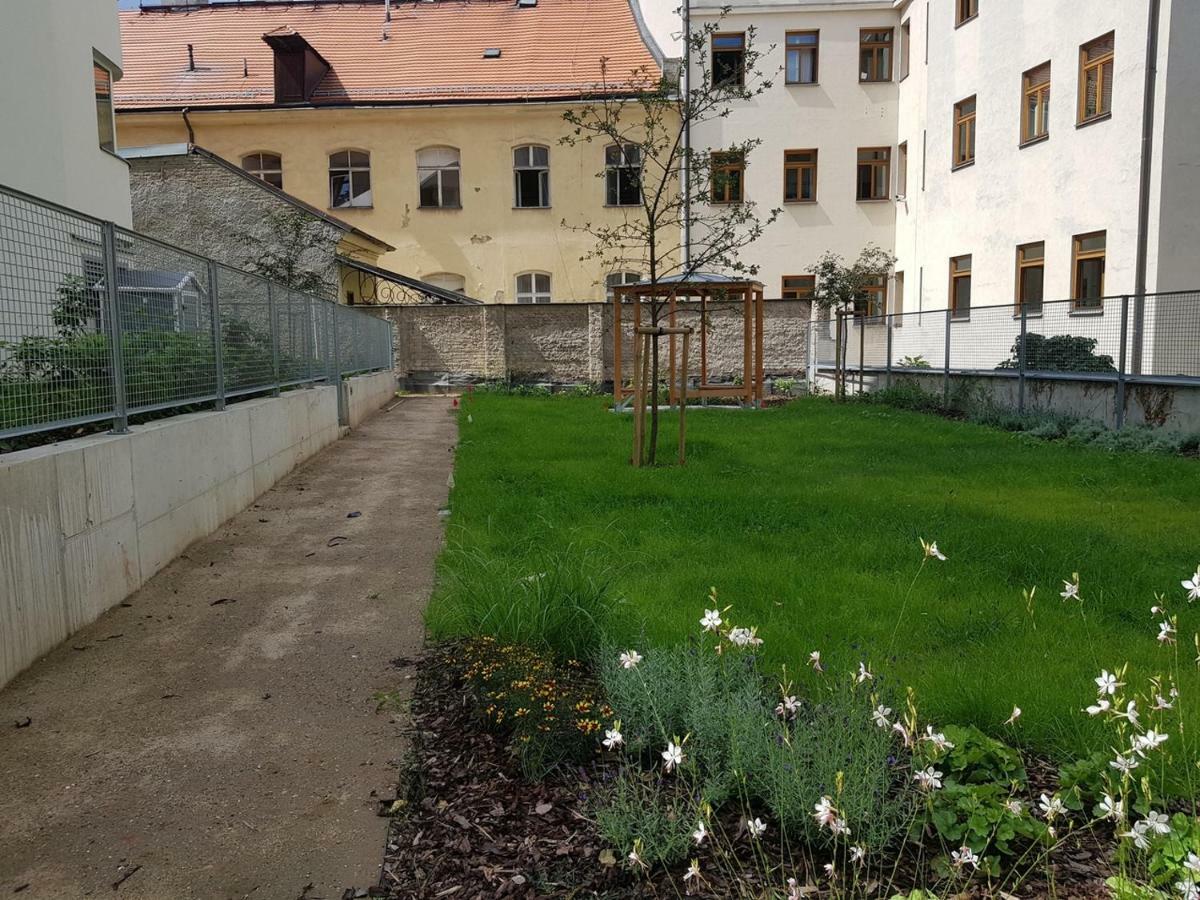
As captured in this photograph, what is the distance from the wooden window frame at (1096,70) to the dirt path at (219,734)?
17468 millimetres

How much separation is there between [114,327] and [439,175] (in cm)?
2771

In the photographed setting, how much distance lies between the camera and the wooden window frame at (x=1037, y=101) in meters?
20.4

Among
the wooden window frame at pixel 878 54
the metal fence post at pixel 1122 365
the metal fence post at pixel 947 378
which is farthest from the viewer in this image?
the wooden window frame at pixel 878 54

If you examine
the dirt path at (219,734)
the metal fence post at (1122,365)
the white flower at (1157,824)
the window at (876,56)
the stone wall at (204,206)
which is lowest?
the dirt path at (219,734)

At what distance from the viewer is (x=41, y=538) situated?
4336mm

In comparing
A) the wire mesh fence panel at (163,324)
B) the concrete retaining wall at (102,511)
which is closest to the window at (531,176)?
the concrete retaining wall at (102,511)

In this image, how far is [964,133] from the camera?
80.8 ft

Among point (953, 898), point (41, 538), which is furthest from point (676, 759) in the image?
point (41, 538)

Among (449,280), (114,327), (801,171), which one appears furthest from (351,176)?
(114,327)

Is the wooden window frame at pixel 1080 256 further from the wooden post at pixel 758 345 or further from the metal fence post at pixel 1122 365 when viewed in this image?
the wooden post at pixel 758 345

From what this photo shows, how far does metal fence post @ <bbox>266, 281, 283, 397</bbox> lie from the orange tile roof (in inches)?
882

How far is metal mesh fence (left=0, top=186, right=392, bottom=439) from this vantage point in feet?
15.1

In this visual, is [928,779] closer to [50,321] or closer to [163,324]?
[50,321]

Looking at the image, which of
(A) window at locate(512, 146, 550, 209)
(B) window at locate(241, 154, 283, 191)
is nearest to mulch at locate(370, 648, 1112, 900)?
(A) window at locate(512, 146, 550, 209)
